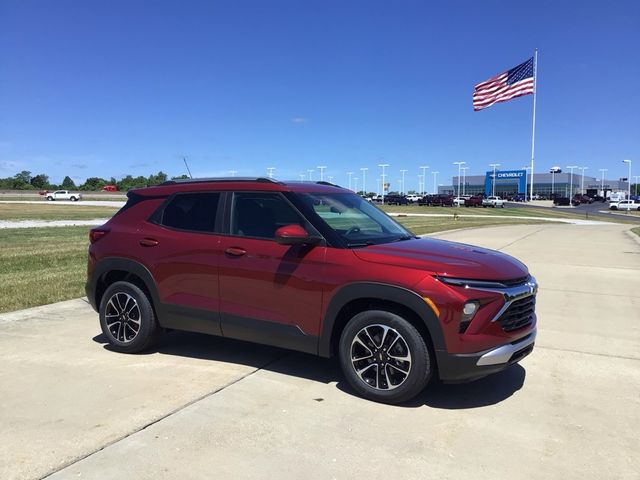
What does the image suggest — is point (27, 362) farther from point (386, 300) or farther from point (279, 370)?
point (386, 300)

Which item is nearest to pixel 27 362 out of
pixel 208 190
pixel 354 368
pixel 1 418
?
pixel 1 418

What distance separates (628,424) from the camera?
4016 mm

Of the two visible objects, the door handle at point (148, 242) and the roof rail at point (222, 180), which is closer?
the roof rail at point (222, 180)

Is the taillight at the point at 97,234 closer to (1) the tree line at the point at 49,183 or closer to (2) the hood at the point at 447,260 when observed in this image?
(2) the hood at the point at 447,260

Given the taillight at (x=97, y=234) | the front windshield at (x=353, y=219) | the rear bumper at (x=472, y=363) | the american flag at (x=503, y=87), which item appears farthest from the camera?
the american flag at (x=503, y=87)

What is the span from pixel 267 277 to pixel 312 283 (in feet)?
1.47

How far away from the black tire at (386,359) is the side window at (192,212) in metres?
1.73

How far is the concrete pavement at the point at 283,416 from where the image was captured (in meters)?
3.35

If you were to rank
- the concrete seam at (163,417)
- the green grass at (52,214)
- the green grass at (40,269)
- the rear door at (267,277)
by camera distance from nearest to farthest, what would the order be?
the concrete seam at (163,417)
the rear door at (267,277)
the green grass at (40,269)
the green grass at (52,214)

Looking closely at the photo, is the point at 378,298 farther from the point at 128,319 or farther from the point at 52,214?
the point at 52,214

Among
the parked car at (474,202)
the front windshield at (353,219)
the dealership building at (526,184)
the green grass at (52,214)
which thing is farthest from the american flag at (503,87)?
the dealership building at (526,184)

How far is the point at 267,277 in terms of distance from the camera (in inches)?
185

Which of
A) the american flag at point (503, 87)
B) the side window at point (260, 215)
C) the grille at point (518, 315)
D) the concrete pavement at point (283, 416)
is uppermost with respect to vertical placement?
the american flag at point (503, 87)

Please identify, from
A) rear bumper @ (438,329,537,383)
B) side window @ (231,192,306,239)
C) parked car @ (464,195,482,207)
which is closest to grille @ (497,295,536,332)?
rear bumper @ (438,329,537,383)
